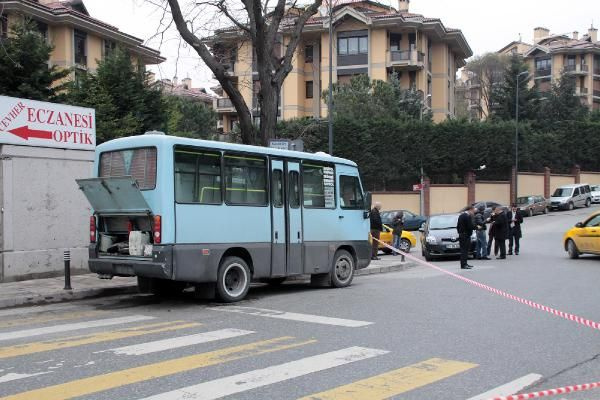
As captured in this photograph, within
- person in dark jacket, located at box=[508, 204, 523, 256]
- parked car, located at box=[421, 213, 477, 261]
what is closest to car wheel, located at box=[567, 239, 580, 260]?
person in dark jacket, located at box=[508, 204, 523, 256]

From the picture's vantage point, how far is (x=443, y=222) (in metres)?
21.3

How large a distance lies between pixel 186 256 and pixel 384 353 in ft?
13.9

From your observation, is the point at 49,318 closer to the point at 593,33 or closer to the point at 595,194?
the point at 595,194

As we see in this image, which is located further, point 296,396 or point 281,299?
point 281,299

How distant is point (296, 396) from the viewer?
5.23m

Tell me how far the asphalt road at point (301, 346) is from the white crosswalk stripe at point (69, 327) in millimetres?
15

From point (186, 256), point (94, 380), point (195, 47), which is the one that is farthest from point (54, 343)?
point (195, 47)

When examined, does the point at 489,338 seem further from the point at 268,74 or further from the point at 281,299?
the point at 268,74

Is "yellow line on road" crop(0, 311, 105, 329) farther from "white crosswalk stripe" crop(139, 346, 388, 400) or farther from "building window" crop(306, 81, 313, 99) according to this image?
"building window" crop(306, 81, 313, 99)

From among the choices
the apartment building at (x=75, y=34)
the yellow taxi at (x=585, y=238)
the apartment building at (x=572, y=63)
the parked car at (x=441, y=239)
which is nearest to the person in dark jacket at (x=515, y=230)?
the parked car at (x=441, y=239)

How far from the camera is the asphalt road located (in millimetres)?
5527

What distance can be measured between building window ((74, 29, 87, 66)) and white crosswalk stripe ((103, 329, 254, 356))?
4041 centimetres

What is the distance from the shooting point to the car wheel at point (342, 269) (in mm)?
13195

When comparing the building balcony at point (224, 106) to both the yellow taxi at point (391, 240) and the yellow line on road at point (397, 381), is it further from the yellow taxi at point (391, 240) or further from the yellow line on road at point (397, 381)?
the yellow line on road at point (397, 381)
